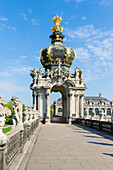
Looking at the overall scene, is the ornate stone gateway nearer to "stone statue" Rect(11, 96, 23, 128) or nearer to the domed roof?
the domed roof

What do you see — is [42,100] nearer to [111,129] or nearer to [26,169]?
[111,129]

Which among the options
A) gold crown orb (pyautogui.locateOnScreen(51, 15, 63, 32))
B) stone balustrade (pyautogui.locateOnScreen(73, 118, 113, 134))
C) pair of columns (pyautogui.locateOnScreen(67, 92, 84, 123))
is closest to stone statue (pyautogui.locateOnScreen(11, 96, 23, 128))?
stone balustrade (pyautogui.locateOnScreen(73, 118, 113, 134))

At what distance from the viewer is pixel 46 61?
1421 inches

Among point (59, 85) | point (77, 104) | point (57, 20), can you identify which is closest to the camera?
point (77, 104)

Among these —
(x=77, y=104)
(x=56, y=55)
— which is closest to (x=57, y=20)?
(x=56, y=55)

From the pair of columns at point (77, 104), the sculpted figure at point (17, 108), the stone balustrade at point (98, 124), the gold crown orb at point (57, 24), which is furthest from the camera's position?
the gold crown orb at point (57, 24)

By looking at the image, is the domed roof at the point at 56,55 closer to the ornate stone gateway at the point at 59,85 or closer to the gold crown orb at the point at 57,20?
the ornate stone gateway at the point at 59,85

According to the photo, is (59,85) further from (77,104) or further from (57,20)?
(57,20)

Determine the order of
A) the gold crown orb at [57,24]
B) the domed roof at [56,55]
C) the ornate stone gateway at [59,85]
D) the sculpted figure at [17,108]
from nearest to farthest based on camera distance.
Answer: the sculpted figure at [17,108] → the ornate stone gateway at [59,85] → the domed roof at [56,55] → the gold crown orb at [57,24]

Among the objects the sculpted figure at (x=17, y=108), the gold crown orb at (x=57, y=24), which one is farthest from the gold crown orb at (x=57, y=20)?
the sculpted figure at (x=17, y=108)

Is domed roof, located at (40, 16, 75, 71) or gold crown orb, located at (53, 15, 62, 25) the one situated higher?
gold crown orb, located at (53, 15, 62, 25)

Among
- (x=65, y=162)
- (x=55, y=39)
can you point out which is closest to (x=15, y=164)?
(x=65, y=162)

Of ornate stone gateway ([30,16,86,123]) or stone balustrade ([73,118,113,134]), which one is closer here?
stone balustrade ([73,118,113,134])

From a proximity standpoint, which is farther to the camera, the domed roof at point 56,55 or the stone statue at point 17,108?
the domed roof at point 56,55
